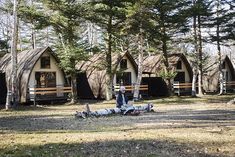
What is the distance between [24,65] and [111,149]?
25.0 meters

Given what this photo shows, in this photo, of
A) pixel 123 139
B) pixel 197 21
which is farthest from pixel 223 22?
pixel 123 139

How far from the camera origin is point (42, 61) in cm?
3603

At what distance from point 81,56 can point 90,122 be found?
612 inches

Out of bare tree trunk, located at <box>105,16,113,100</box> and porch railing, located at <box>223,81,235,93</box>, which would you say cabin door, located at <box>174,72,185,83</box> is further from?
bare tree trunk, located at <box>105,16,113,100</box>

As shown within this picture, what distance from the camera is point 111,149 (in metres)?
10.6

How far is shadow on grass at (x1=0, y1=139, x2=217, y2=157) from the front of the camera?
9.95 m

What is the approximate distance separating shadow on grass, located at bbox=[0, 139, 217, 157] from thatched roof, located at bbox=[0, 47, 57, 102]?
74.4ft

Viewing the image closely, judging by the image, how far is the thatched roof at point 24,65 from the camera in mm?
33344

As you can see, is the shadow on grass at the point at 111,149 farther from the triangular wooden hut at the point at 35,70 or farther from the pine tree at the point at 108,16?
the triangular wooden hut at the point at 35,70

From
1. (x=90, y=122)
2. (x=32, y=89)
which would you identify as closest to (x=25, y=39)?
(x=32, y=89)

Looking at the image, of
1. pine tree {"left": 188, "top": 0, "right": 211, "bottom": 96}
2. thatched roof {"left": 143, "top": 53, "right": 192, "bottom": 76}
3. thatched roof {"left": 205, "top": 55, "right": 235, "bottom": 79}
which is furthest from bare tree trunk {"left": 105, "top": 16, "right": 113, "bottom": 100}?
thatched roof {"left": 205, "top": 55, "right": 235, "bottom": 79}

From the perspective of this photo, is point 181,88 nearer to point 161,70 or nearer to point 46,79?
point 161,70

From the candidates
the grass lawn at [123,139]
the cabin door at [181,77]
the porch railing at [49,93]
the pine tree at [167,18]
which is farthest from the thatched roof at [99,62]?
the grass lawn at [123,139]

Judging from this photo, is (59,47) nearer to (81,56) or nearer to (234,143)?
(81,56)
